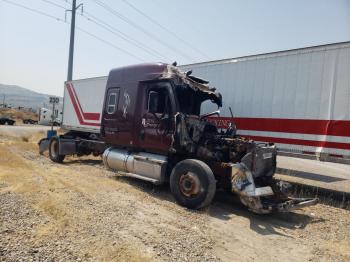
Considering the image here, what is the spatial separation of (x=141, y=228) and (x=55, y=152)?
895 cm

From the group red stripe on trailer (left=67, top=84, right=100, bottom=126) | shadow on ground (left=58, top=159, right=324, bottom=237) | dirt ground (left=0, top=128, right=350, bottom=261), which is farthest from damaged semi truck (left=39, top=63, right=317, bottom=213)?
red stripe on trailer (left=67, top=84, right=100, bottom=126)

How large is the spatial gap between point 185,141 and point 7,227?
4.26 metres

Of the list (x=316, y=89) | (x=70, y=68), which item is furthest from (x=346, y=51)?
(x=70, y=68)

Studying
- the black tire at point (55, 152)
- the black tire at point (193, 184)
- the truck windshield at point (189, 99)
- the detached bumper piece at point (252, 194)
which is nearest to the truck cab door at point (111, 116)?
the truck windshield at point (189, 99)

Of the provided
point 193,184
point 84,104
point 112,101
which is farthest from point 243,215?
point 84,104

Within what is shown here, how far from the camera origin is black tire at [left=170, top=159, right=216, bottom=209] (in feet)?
23.3

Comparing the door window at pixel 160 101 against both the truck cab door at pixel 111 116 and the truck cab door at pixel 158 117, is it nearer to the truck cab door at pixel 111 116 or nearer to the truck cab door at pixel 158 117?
the truck cab door at pixel 158 117

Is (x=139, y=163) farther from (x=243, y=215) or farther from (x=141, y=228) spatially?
(x=141, y=228)

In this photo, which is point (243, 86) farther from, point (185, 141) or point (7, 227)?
point (7, 227)

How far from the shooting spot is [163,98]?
8.59m

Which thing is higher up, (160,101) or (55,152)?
(160,101)

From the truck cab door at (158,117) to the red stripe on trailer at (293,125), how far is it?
3.07 metres

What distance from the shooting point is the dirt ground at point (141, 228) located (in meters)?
4.50

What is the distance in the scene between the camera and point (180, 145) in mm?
8195
